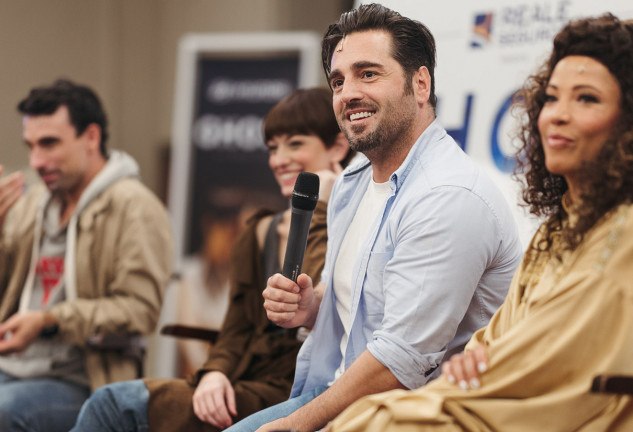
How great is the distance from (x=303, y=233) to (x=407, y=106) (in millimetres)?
415

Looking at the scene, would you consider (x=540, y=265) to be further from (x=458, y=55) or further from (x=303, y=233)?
(x=458, y=55)

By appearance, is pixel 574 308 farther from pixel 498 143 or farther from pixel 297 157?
pixel 498 143

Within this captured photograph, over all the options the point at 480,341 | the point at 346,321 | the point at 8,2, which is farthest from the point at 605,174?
the point at 8,2

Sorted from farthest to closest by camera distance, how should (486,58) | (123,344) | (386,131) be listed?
(486,58), (123,344), (386,131)

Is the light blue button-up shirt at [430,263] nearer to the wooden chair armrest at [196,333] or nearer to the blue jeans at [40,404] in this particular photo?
the wooden chair armrest at [196,333]

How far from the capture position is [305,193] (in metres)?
1.76

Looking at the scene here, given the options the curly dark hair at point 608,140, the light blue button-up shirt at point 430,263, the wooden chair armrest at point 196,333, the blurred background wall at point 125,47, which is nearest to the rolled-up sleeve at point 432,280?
the light blue button-up shirt at point 430,263

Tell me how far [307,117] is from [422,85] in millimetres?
626

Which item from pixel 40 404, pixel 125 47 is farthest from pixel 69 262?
pixel 125 47

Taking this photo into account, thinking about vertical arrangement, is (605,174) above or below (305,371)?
above

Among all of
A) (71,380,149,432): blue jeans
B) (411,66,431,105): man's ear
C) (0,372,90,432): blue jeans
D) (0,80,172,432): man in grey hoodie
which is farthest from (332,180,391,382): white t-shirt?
→ (0,372,90,432): blue jeans

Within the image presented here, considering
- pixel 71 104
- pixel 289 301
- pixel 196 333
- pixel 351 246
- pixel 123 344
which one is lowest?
pixel 123 344

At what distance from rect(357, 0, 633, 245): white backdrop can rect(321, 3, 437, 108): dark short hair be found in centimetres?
85

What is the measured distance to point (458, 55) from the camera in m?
3.01
